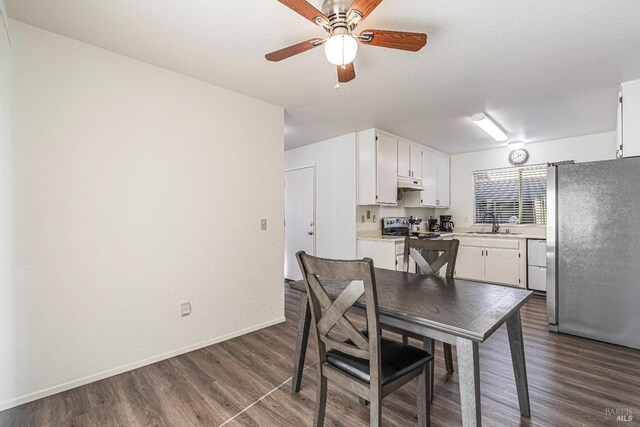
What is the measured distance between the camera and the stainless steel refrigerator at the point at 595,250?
2.59m

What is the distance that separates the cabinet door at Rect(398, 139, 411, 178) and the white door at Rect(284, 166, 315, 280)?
1358mm

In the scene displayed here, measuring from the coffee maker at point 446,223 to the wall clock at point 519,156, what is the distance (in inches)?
55.1

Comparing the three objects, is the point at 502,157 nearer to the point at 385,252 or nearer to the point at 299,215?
the point at 385,252

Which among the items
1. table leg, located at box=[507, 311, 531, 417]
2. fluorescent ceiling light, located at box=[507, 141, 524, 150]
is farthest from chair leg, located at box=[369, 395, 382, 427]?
fluorescent ceiling light, located at box=[507, 141, 524, 150]

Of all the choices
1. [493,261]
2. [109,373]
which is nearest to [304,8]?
[109,373]

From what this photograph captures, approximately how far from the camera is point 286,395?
1.94m

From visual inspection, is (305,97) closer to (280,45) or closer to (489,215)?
(280,45)

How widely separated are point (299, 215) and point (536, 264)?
11.9ft

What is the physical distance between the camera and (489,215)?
533cm

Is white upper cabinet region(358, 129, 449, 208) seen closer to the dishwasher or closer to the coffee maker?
the coffee maker

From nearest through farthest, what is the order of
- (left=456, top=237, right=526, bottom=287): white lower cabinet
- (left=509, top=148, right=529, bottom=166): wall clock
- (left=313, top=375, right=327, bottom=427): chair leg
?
(left=313, top=375, right=327, bottom=427): chair leg, (left=456, top=237, right=526, bottom=287): white lower cabinet, (left=509, top=148, right=529, bottom=166): wall clock

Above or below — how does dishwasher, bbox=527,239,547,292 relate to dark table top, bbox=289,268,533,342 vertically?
below

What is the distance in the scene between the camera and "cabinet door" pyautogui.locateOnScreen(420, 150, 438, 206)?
5.05m

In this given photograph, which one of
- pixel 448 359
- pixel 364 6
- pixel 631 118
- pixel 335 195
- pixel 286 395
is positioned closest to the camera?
pixel 364 6
